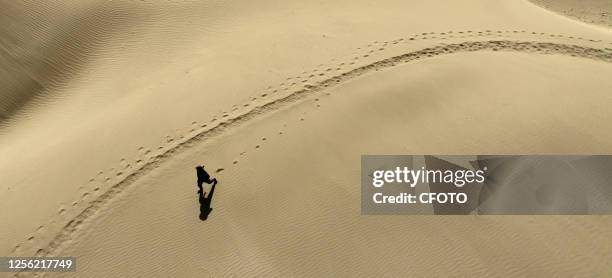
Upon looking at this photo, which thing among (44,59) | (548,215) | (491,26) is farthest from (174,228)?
(491,26)

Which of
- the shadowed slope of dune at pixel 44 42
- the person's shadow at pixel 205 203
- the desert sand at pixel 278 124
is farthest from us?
the shadowed slope of dune at pixel 44 42

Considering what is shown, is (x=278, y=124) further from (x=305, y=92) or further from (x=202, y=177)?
(x=202, y=177)

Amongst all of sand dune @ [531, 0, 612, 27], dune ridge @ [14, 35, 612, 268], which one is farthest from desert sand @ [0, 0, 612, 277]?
sand dune @ [531, 0, 612, 27]

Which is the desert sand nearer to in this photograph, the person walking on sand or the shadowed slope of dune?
the shadowed slope of dune

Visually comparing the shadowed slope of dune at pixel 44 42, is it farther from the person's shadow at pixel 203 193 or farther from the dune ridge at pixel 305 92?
the person's shadow at pixel 203 193

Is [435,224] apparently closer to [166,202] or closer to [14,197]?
[166,202]

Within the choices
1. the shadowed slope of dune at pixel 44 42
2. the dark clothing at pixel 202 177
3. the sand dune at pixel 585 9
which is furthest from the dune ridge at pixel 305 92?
the sand dune at pixel 585 9
